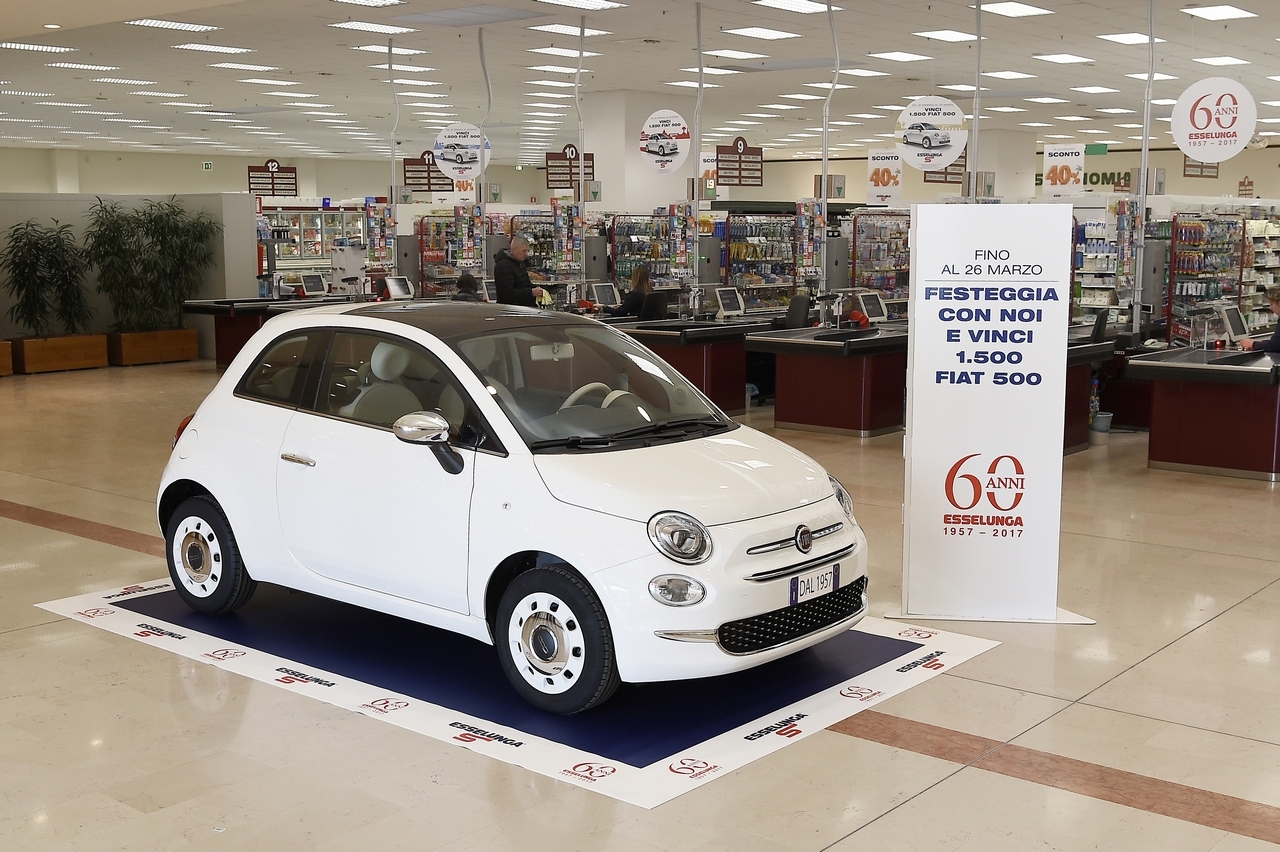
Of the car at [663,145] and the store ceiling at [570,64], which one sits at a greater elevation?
the store ceiling at [570,64]

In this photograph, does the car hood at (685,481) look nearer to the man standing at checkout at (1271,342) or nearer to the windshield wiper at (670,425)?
the windshield wiper at (670,425)

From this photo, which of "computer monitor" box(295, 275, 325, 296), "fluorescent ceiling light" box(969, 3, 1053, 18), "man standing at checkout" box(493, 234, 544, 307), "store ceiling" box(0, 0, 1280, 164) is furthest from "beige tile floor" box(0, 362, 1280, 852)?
"computer monitor" box(295, 275, 325, 296)

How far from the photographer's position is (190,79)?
58.5 feet

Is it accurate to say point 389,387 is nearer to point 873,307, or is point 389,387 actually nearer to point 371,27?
point 873,307

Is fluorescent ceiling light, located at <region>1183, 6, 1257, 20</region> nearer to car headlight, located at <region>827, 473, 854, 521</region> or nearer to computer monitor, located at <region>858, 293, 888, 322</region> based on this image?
computer monitor, located at <region>858, 293, 888, 322</region>

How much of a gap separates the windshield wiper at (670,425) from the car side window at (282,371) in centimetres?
134

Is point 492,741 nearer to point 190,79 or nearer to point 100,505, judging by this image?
point 100,505

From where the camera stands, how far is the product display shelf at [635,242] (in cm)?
1432

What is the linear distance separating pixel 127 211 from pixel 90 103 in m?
6.49

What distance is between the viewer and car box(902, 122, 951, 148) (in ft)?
41.2

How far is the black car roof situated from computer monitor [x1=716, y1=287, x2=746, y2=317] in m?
7.61

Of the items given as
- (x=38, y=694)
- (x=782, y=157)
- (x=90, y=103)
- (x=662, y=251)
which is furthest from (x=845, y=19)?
(x=782, y=157)

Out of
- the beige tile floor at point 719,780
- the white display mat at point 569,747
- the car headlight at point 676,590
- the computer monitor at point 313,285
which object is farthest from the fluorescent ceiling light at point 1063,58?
the car headlight at point 676,590

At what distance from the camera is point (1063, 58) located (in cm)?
1611
